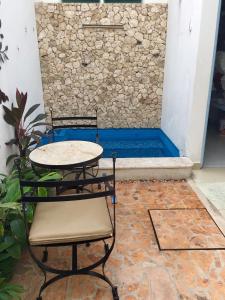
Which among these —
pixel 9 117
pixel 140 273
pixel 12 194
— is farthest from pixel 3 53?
pixel 140 273

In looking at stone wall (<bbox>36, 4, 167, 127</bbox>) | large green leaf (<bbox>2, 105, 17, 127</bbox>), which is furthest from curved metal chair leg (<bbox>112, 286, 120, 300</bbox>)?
stone wall (<bbox>36, 4, 167, 127</bbox>)

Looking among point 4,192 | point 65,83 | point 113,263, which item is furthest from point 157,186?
point 65,83

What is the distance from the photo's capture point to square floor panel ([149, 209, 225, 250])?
2.08m

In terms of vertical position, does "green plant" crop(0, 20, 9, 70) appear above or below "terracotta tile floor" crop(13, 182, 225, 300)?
above

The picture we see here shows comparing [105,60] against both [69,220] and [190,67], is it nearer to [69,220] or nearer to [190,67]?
[190,67]

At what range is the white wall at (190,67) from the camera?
9.61 feet

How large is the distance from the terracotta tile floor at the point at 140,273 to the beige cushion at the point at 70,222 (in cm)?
52

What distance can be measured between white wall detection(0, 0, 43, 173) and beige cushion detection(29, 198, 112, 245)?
1.09 meters

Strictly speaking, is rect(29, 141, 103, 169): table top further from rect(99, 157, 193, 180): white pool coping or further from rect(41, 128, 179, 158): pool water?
rect(41, 128, 179, 158): pool water

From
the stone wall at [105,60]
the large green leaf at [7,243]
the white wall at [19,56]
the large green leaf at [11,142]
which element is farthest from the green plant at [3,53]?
the stone wall at [105,60]

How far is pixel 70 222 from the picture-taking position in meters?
1.48

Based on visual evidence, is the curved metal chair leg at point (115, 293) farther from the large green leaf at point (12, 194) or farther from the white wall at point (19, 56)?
the white wall at point (19, 56)

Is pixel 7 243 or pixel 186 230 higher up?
pixel 7 243

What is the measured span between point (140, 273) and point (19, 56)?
2.90m
